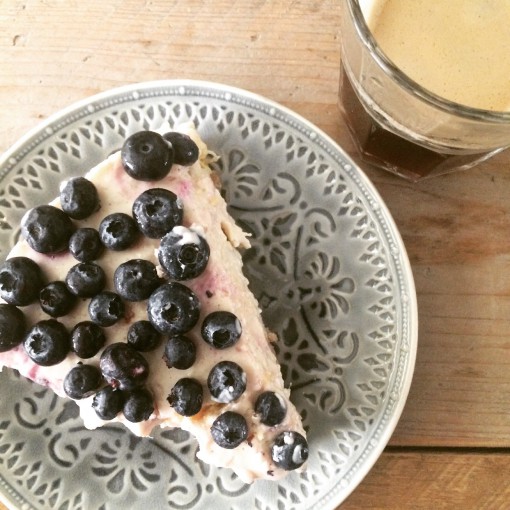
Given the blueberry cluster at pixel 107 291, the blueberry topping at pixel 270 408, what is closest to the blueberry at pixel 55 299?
the blueberry cluster at pixel 107 291

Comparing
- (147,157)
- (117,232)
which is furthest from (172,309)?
(147,157)

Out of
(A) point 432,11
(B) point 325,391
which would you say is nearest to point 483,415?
(B) point 325,391

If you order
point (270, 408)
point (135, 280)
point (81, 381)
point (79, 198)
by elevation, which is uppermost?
point (79, 198)

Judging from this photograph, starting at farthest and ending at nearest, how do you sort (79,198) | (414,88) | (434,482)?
(434,482)
(79,198)
(414,88)

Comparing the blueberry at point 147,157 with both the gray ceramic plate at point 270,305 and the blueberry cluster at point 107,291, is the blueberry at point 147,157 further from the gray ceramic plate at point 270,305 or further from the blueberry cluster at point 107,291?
the gray ceramic plate at point 270,305

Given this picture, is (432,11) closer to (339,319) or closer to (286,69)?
(286,69)

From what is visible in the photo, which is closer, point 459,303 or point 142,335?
point 142,335

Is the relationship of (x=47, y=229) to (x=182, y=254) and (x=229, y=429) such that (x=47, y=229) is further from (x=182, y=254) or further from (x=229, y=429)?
(x=229, y=429)

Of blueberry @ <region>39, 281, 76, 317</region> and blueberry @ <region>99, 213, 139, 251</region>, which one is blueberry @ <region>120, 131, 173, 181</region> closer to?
blueberry @ <region>99, 213, 139, 251</region>
